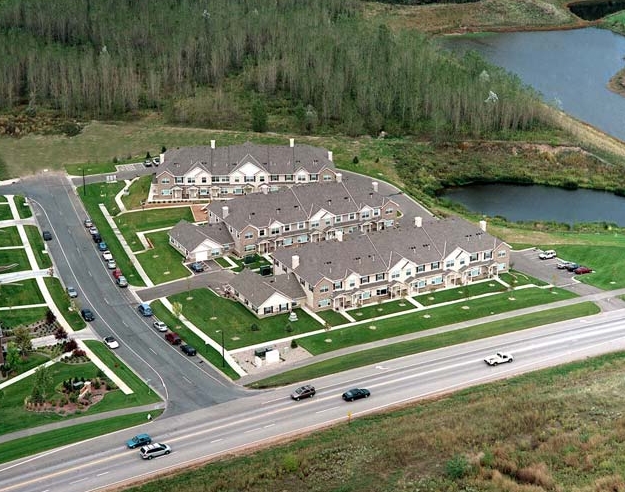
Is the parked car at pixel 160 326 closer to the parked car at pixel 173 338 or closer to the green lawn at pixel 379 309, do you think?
the parked car at pixel 173 338

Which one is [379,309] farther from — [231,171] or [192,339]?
[231,171]

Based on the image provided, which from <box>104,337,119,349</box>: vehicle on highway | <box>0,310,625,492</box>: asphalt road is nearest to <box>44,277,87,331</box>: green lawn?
<box>104,337,119,349</box>: vehicle on highway

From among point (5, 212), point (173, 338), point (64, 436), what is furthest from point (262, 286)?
point (5, 212)

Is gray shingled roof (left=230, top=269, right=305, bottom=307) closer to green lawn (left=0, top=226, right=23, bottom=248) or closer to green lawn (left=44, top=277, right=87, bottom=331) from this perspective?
green lawn (left=44, top=277, right=87, bottom=331)

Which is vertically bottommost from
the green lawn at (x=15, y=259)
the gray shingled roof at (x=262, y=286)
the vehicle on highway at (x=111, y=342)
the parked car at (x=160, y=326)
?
the green lawn at (x=15, y=259)

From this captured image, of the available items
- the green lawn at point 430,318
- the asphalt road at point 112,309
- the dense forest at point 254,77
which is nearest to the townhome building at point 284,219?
the asphalt road at point 112,309

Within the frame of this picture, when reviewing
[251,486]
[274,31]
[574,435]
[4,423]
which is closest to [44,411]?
[4,423]
